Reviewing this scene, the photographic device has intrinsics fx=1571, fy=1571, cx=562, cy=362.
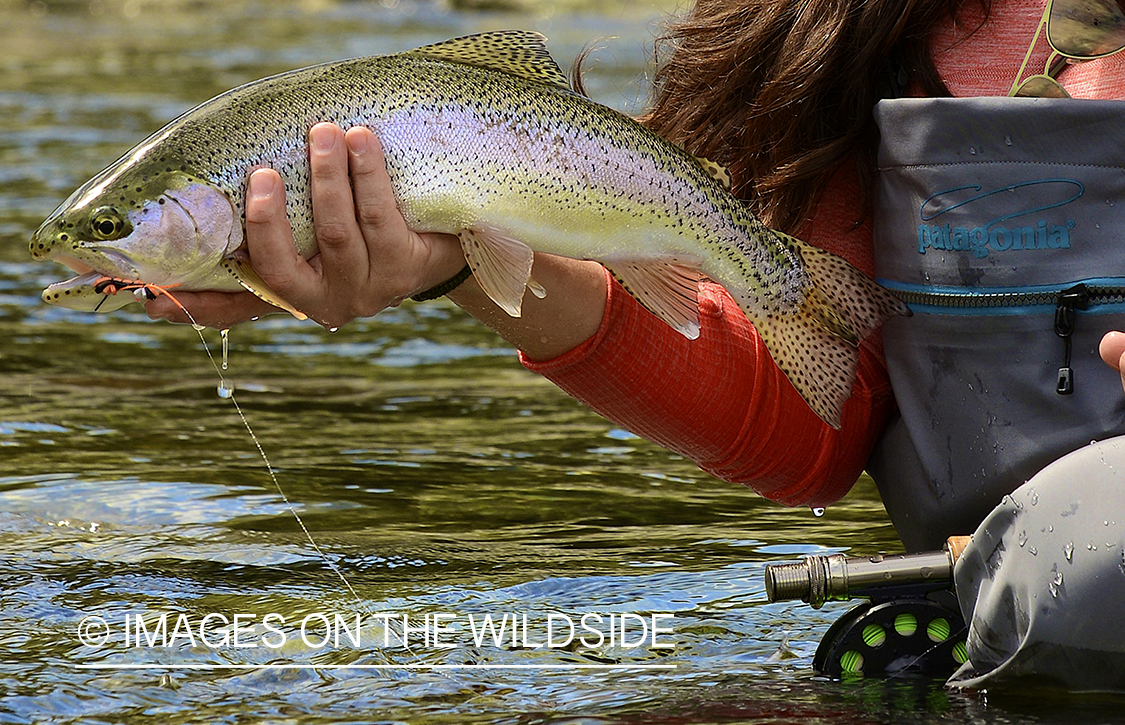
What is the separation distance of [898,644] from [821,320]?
0.51 metres

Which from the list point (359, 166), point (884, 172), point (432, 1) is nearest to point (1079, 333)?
point (884, 172)

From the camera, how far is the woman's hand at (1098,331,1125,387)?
2168mm

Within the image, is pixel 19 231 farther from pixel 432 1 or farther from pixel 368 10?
pixel 432 1

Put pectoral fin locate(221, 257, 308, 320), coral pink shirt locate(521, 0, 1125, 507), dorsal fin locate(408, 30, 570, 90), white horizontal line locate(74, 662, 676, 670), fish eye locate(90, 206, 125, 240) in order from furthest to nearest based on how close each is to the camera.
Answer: coral pink shirt locate(521, 0, 1125, 507), white horizontal line locate(74, 662, 676, 670), dorsal fin locate(408, 30, 570, 90), pectoral fin locate(221, 257, 308, 320), fish eye locate(90, 206, 125, 240)

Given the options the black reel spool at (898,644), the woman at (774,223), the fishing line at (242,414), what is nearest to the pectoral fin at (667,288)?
the woman at (774,223)

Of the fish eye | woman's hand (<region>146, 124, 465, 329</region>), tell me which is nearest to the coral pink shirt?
woman's hand (<region>146, 124, 465, 329</region>)

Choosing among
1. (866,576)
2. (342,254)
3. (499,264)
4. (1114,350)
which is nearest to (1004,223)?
(1114,350)

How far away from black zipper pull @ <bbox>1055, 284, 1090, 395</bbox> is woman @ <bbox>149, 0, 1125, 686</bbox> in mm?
182

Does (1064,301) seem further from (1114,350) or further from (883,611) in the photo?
(883,611)

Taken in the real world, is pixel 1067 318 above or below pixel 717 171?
below

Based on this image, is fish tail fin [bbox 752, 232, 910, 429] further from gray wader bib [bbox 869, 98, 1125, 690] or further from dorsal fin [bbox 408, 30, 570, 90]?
dorsal fin [bbox 408, 30, 570, 90]

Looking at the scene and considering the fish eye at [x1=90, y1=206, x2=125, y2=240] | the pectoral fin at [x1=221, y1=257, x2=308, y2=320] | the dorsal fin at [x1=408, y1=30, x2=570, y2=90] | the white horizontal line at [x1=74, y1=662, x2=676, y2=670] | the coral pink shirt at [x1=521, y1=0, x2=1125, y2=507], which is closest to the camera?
the fish eye at [x1=90, y1=206, x2=125, y2=240]

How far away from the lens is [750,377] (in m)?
2.60

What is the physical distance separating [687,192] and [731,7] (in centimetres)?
62
